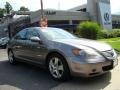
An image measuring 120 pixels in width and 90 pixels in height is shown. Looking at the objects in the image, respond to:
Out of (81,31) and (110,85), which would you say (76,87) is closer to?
(110,85)

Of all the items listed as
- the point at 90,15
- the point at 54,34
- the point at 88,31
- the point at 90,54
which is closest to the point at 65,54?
the point at 90,54

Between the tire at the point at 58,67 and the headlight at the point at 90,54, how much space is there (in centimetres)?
50

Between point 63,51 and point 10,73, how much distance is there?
2468 millimetres

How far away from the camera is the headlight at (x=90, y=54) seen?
20.6 feet

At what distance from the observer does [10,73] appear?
8.30 metres

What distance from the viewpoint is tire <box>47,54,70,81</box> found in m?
6.64

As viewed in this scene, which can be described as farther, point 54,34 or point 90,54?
point 54,34

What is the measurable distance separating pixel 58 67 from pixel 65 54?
50cm

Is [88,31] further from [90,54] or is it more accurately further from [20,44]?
[90,54]

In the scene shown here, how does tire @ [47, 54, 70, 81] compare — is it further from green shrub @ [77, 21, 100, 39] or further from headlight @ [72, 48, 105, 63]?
green shrub @ [77, 21, 100, 39]

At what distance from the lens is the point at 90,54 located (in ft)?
20.7

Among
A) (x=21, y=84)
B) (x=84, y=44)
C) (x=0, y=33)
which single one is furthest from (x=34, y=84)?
(x=0, y=33)

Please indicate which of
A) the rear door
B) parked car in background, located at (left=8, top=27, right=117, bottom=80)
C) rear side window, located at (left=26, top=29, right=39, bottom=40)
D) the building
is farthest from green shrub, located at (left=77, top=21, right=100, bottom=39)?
the building

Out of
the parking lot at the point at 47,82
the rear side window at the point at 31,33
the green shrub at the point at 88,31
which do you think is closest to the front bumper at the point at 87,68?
the parking lot at the point at 47,82
